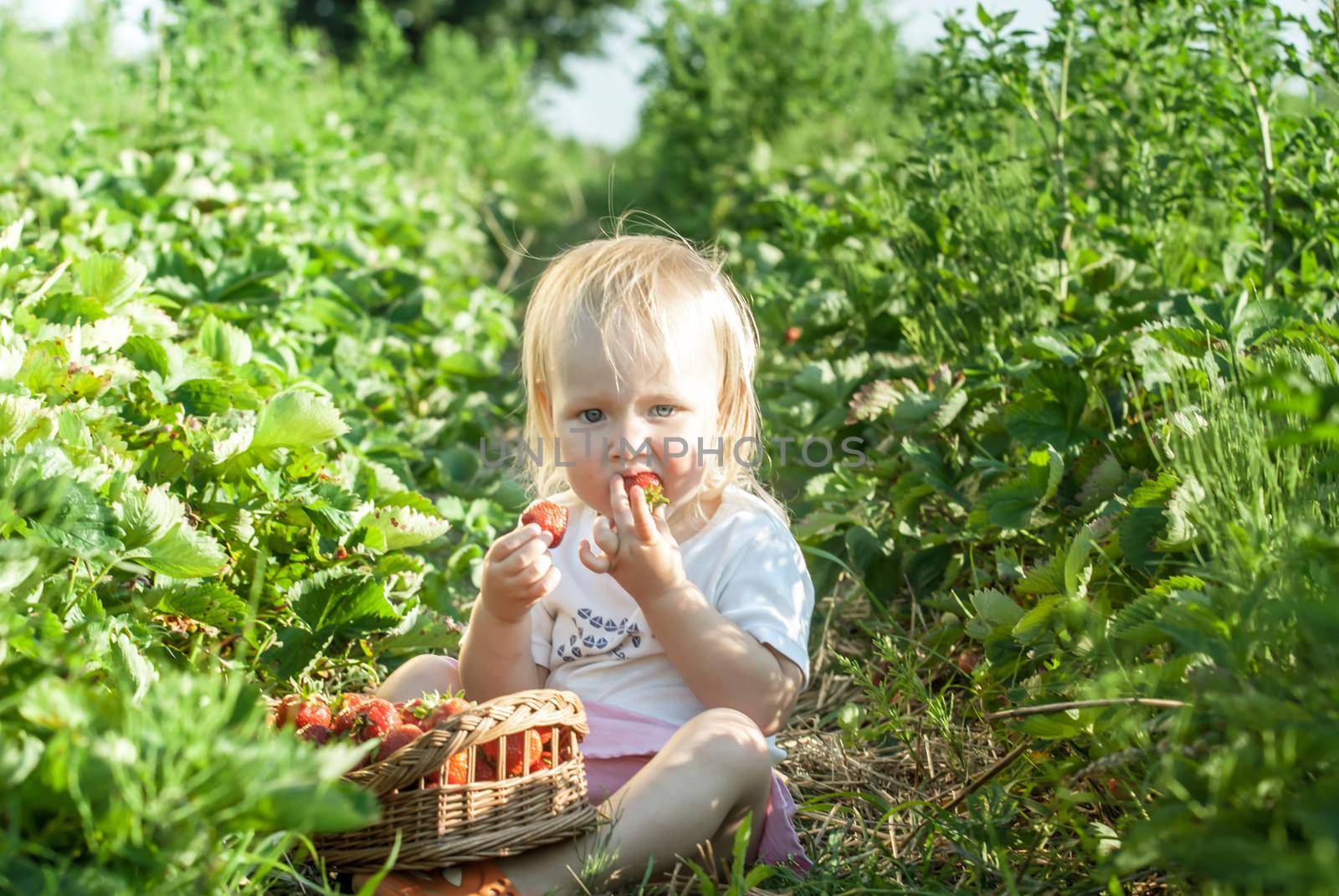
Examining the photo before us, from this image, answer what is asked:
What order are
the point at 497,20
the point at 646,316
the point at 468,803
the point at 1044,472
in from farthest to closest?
the point at 497,20 < the point at 1044,472 < the point at 646,316 < the point at 468,803

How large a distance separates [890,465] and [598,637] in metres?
0.83

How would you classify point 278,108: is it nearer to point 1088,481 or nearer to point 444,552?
point 444,552

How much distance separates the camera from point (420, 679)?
199 centimetres

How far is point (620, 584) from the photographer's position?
1860 millimetres

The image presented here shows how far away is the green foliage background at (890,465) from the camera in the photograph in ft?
3.55

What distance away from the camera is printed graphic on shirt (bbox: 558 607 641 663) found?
75.6 inches

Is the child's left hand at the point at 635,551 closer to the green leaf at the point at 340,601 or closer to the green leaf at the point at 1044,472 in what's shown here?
the green leaf at the point at 340,601

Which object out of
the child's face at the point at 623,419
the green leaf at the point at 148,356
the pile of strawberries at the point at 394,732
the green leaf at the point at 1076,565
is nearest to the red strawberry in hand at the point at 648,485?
the child's face at the point at 623,419

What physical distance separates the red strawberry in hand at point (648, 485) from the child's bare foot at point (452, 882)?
56cm

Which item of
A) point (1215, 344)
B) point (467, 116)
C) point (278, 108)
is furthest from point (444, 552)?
point (467, 116)

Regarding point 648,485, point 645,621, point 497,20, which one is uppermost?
point 497,20

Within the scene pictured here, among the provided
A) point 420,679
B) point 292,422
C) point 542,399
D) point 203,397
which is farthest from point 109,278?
point 420,679

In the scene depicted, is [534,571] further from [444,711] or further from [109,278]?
[109,278]

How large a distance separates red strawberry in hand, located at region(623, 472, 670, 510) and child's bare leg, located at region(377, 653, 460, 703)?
1.50ft
